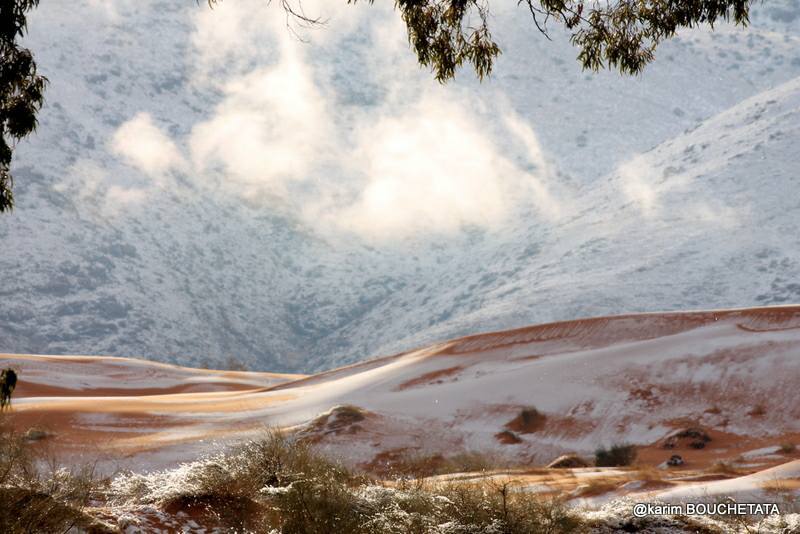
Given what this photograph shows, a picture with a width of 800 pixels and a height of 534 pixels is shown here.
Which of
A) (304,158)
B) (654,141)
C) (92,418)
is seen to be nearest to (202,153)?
(304,158)

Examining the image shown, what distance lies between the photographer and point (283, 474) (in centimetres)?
904

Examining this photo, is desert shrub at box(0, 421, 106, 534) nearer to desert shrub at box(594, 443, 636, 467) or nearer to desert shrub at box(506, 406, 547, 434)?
desert shrub at box(594, 443, 636, 467)

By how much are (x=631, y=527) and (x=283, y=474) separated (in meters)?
2.97

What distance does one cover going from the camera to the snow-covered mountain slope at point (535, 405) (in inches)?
766

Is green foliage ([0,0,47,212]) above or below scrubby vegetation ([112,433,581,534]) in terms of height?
above

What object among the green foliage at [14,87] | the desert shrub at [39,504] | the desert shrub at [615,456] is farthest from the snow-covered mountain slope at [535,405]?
the desert shrub at [39,504]

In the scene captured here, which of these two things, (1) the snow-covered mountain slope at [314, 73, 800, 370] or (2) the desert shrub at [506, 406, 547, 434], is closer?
(2) the desert shrub at [506, 406, 547, 434]

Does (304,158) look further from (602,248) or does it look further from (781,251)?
(781,251)

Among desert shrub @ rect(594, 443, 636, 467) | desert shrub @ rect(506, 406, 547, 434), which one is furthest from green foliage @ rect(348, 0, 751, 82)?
desert shrub @ rect(506, 406, 547, 434)

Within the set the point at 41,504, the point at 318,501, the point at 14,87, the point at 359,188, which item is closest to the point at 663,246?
the point at 359,188

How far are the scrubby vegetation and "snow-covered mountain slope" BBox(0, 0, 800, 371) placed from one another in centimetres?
4876

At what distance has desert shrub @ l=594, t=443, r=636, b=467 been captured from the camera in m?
18.2

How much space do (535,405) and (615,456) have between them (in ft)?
11.6

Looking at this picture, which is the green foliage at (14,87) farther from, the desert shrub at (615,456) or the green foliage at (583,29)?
the desert shrub at (615,456)
